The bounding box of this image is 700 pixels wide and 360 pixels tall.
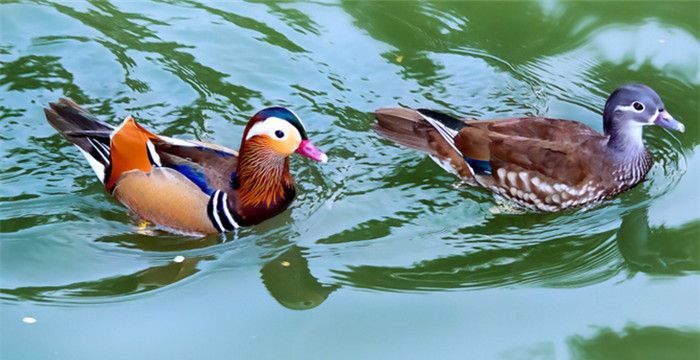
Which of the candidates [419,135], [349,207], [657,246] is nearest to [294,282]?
[349,207]

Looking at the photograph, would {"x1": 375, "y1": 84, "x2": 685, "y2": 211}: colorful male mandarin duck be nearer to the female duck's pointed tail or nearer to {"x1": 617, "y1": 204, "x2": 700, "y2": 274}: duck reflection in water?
{"x1": 617, "y1": 204, "x2": 700, "y2": 274}: duck reflection in water

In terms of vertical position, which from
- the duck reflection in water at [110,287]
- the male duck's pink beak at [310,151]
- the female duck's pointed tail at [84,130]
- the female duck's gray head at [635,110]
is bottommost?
the duck reflection in water at [110,287]

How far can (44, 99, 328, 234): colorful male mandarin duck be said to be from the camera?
5.14 meters

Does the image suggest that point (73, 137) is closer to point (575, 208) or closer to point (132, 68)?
point (132, 68)

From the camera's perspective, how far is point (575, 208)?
17.8 feet

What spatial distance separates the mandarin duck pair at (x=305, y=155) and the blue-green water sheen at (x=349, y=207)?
112 millimetres

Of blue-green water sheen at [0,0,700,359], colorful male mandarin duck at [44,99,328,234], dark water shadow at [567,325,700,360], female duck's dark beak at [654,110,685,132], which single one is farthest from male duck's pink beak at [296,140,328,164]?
female duck's dark beak at [654,110,685,132]

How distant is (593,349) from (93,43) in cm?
362

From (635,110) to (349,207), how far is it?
157cm

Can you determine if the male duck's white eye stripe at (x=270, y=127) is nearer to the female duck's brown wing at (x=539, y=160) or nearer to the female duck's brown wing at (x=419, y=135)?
the female duck's brown wing at (x=419, y=135)

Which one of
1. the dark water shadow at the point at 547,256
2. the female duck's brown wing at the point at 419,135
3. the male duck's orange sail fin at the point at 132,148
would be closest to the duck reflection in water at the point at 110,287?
the male duck's orange sail fin at the point at 132,148

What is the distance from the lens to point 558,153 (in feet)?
17.7

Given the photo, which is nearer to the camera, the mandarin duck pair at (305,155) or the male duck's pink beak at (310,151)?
the male duck's pink beak at (310,151)

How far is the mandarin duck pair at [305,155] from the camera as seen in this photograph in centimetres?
518
